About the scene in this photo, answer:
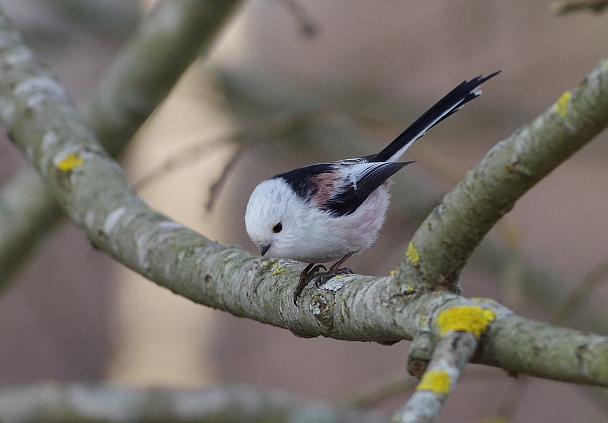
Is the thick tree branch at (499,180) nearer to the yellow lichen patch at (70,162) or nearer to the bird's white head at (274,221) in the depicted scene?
the bird's white head at (274,221)

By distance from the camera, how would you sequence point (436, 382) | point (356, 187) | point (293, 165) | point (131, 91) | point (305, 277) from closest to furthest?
point (436, 382) → point (305, 277) → point (356, 187) → point (131, 91) → point (293, 165)

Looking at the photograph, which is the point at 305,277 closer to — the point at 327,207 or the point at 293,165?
the point at 327,207

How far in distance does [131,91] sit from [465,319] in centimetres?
221

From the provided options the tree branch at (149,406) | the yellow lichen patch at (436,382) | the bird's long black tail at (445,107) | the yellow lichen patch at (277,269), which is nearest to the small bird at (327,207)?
the bird's long black tail at (445,107)

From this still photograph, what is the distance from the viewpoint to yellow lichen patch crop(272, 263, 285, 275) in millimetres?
1710

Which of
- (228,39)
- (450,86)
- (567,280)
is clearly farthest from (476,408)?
(228,39)

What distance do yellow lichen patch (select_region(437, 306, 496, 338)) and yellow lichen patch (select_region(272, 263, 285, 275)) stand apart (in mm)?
672

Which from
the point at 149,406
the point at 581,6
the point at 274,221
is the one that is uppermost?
the point at 581,6

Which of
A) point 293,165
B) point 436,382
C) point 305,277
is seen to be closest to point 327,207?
point 305,277

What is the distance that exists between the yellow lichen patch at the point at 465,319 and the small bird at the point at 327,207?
0.96 meters

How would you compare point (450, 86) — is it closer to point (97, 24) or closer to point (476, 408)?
point (476, 408)

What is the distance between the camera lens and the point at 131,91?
293 cm

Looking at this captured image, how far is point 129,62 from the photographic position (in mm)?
2930

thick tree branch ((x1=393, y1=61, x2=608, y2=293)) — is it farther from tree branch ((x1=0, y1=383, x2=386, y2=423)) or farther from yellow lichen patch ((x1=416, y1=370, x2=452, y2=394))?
tree branch ((x1=0, y1=383, x2=386, y2=423))
